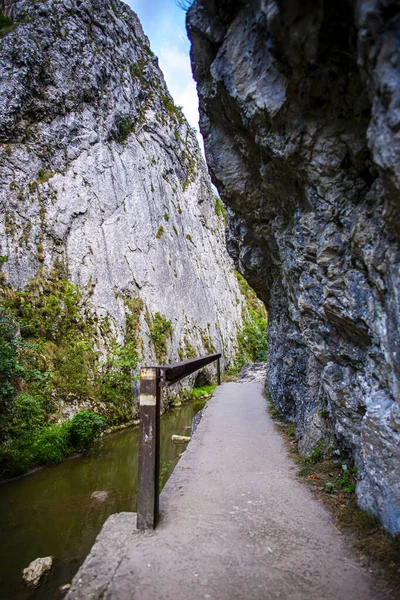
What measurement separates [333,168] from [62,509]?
8191 mm

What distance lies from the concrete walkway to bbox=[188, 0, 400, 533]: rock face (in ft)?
2.47

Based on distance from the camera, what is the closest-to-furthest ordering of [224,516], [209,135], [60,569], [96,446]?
[224,516] → [60,569] → [209,135] → [96,446]

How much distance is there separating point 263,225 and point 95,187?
1392 cm

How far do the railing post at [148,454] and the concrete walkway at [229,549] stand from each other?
198 mm

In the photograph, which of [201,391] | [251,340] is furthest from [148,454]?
[251,340]

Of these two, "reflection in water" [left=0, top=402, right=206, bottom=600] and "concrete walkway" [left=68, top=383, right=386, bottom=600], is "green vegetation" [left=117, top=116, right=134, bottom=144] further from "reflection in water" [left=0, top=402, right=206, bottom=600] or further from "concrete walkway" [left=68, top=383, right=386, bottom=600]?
"concrete walkway" [left=68, top=383, right=386, bottom=600]

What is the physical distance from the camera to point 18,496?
7352mm

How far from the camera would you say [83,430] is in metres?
9.98

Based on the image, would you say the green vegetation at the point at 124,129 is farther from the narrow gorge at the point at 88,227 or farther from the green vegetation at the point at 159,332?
the green vegetation at the point at 159,332

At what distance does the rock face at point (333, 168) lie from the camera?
8.91 ft

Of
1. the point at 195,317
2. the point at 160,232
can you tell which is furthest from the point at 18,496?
the point at 160,232

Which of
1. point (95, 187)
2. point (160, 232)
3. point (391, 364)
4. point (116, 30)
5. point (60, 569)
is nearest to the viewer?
point (391, 364)

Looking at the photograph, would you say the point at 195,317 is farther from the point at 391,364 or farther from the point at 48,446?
the point at 391,364

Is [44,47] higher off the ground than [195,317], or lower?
higher
